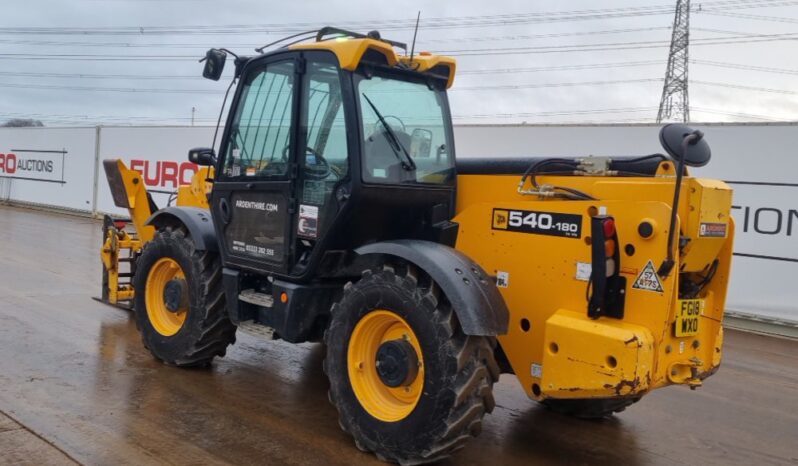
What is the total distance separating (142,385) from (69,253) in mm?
8067

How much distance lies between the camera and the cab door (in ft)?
16.6

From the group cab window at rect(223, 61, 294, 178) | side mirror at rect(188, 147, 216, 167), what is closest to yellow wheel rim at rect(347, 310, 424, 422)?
cab window at rect(223, 61, 294, 178)

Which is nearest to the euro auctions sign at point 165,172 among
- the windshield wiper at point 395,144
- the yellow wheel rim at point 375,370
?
the windshield wiper at point 395,144

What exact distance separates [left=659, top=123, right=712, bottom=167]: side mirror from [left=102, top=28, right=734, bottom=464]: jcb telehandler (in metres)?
0.01

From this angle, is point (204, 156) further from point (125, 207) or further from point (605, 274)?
point (605, 274)

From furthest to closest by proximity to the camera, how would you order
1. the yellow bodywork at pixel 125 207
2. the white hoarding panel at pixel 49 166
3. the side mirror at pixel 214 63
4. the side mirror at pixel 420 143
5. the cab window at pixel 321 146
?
the white hoarding panel at pixel 49 166 → the yellow bodywork at pixel 125 207 → the side mirror at pixel 214 63 → the side mirror at pixel 420 143 → the cab window at pixel 321 146

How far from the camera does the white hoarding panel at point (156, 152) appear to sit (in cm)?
1728

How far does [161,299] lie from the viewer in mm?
6277

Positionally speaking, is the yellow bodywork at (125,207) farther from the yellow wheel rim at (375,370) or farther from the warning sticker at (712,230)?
the warning sticker at (712,230)

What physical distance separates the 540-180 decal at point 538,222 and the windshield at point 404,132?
0.59 metres

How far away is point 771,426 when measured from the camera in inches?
217

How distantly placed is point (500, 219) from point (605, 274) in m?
0.86

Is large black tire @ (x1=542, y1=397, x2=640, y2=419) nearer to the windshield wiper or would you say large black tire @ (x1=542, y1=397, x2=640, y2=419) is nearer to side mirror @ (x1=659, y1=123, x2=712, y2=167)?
side mirror @ (x1=659, y1=123, x2=712, y2=167)

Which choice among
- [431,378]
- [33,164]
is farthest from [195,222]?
[33,164]
